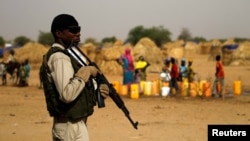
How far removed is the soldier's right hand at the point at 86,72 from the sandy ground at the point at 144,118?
347cm

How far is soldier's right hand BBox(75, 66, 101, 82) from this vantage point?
3.02 metres

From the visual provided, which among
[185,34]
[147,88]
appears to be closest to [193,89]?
[147,88]

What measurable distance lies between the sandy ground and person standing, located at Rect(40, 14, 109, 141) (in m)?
3.39

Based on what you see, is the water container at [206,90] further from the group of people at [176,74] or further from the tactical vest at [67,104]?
the tactical vest at [67,104]

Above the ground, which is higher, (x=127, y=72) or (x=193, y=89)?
(x=127, y=72)

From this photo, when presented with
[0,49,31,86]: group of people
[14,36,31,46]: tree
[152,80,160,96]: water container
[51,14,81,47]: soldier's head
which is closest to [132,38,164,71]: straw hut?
[0,49,31,86]: group of people

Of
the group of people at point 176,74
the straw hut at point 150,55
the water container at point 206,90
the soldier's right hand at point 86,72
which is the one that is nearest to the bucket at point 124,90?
the group of people at point 176,74

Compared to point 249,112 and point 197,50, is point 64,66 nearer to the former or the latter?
point 249,112

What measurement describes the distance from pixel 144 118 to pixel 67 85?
18.3ft

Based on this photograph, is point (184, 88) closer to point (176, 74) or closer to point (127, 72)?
point (176, 74)

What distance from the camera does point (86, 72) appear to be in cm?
306

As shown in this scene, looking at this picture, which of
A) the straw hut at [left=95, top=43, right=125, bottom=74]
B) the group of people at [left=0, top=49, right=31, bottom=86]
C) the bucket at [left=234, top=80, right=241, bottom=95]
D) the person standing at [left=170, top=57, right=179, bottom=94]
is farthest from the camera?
the straw hut at [left=95, top=43, right=125, bottom=74]

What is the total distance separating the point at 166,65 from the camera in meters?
13.2

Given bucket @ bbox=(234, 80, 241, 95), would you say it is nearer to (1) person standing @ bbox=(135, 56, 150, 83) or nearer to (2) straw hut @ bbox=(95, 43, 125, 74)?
(1) person standing @ bbox=(135, 56, 150, 83)
